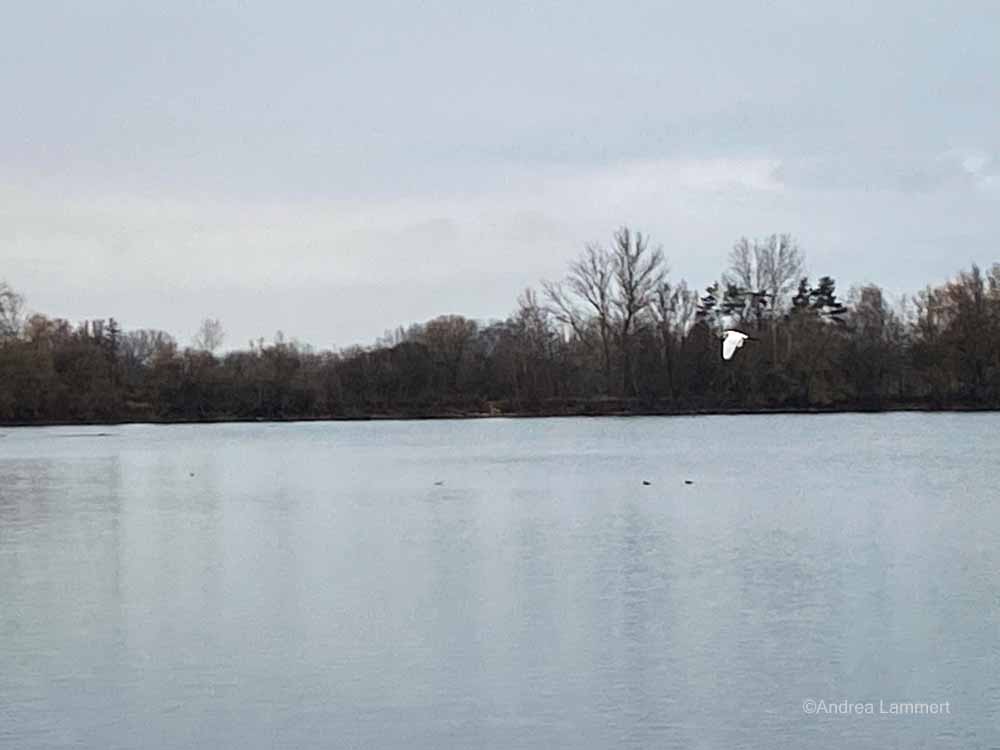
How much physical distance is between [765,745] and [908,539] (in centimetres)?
717

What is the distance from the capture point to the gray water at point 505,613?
263 inches

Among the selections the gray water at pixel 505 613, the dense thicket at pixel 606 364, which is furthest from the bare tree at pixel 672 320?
the gray water at pixel 505 613

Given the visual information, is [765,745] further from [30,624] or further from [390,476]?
[390,476]

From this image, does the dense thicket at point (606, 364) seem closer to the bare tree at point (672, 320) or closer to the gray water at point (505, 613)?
the bare tree at point (672, 320)

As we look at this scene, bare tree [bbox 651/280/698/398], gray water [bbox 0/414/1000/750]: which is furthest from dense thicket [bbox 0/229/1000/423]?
gray water [bbox 0/414/1000/750]

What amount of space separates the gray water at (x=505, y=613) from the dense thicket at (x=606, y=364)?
33905mm

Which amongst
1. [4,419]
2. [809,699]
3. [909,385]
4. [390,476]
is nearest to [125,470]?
[390,476]

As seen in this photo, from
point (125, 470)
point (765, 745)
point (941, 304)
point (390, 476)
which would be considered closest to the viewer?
point (765, 745)

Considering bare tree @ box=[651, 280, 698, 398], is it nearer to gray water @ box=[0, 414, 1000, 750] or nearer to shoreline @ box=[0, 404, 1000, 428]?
shoreline @ box=[0, 404, 1000, 428]

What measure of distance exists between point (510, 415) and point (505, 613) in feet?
160

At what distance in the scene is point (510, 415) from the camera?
58.2m

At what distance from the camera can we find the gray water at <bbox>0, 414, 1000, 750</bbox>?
6.69m

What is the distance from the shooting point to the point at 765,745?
6.21m

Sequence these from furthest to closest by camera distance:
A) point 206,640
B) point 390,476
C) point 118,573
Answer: point 390,476 < point 118,573 < point 206,640
